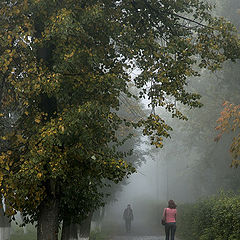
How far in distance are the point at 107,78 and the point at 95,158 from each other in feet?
5.89

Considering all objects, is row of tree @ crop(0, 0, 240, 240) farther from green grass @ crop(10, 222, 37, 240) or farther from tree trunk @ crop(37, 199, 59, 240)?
green grass @ crop(10, 222, 37, 240)

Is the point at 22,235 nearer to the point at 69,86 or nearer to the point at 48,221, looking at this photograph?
the point at 48,221

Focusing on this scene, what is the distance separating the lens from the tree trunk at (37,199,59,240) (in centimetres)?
941

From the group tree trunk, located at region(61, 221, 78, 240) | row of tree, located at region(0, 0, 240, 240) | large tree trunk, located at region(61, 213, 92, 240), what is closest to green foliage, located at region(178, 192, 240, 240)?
row of tree, located at region(0, 0, 240, 240)

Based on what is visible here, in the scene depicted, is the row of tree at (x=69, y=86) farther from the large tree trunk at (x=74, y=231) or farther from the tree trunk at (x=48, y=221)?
the large tree trunk at (x=74, y=231)

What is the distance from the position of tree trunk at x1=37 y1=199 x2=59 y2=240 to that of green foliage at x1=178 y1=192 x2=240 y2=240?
4.73 metres

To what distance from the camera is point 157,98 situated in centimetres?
983

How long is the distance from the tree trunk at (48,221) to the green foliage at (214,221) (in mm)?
4726

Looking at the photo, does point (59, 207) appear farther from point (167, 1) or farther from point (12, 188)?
point (167, 1)

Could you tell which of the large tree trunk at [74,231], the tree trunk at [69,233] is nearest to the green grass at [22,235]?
the large tree trunk at [74,231]

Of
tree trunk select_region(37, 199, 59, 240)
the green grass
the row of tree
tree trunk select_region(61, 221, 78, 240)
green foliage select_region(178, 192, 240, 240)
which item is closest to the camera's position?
the row of tree

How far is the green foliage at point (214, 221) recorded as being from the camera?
434 inches

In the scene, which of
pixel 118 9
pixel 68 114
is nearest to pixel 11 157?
pixel 68 114

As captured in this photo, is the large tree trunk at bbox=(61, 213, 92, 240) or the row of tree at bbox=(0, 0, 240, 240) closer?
the row of tree at bbox=(0, 0, 240, 240)
